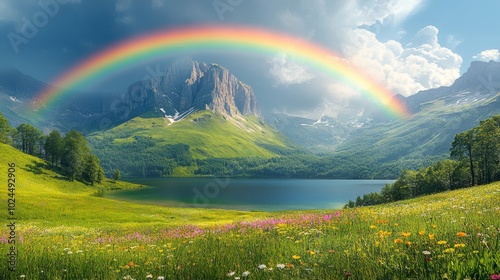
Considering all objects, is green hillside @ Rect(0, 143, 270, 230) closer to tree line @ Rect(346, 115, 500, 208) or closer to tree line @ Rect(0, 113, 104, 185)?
tree line @ Rect(0, 113, 104, 185)

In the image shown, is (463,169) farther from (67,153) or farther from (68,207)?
(67,153)

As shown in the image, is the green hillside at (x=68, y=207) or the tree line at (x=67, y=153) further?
the tree line at (x=67, y=153)

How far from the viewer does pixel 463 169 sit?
87000 mm

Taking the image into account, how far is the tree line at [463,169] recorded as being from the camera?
72.0 metres

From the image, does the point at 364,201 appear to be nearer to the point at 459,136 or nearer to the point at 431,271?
the point at 459,136

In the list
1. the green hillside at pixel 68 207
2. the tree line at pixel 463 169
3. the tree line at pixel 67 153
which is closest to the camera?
the green hillside at pixel 68 207

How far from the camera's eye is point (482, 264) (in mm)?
3855

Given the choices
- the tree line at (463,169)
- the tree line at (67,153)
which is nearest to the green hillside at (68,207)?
the tree line at (67,153)

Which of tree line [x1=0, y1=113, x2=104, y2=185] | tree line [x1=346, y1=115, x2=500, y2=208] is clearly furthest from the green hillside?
tree line [x1=346, y1=115, x2=500, y2=208]

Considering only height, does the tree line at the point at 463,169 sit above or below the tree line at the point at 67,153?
below

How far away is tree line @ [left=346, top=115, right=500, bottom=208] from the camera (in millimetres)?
72000

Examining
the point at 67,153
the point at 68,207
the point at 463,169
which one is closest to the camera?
the point at 68,207

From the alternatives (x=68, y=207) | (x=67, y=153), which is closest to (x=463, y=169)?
(x=68, y=207)

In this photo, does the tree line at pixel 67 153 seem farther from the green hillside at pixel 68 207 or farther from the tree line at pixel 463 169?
the tree line at pixel 463 169
